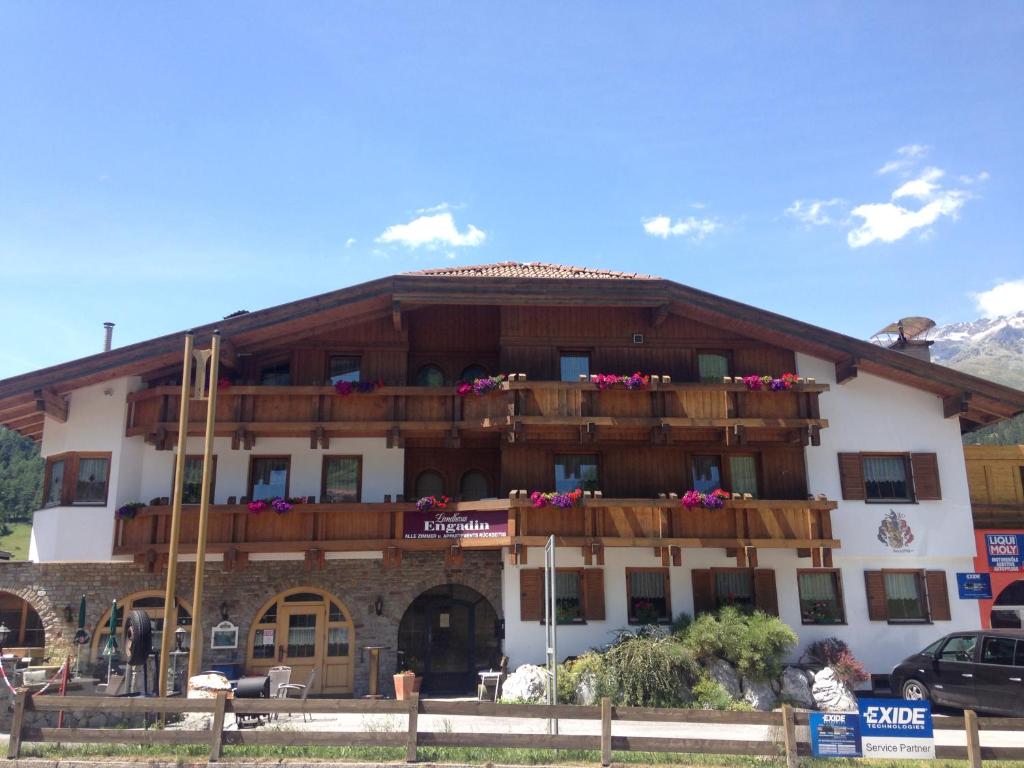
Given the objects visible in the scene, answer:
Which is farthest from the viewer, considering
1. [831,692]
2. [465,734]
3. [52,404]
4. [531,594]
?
[52,404]

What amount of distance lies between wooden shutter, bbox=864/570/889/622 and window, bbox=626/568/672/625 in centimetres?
472

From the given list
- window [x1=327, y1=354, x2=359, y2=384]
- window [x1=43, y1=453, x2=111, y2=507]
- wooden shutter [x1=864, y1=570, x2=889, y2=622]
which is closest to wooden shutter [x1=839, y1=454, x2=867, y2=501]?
wooden shutter [x1=864, y1=570, x2=889, y2=622]

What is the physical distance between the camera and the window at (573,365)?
2097 centimetres

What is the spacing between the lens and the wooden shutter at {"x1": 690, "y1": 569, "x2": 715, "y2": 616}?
63.3 feet

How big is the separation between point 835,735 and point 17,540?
76086mm

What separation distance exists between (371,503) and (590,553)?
17.0 ft

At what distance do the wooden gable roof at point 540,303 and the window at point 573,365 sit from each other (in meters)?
1.58

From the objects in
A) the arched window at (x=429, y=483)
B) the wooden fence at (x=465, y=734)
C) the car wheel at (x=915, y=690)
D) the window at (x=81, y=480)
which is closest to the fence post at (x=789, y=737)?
the wooden fence at (x=465, y=734)

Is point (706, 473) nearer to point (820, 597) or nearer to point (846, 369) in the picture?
point (820, 597)

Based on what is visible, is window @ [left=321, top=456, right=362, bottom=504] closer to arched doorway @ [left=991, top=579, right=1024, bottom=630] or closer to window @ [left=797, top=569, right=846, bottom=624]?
window @ [left=797, top=569, right=846, bottom=624]

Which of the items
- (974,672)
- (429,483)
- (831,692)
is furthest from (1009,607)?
(429,483)

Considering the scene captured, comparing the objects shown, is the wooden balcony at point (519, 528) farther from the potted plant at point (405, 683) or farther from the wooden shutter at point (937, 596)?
the wooden shutter at point (937, 596)

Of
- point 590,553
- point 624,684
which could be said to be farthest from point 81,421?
point 624,684

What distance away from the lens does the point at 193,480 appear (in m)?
19.9
